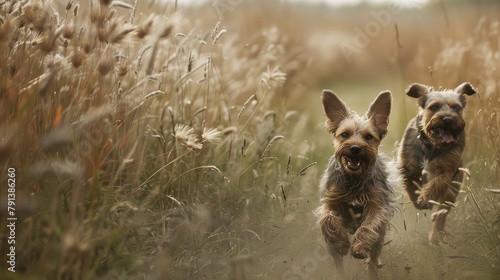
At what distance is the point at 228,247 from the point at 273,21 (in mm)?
8342

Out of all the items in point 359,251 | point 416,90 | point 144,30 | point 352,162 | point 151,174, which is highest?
point 144,30

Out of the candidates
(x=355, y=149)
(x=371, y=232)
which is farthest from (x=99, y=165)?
(x=371, y=232)

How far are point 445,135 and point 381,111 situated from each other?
1.01 meters

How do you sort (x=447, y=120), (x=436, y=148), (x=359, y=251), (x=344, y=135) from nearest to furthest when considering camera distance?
(x=359, y=251) → (x=344, y=135) → (x=447, y=120) → (x=436, y=148)

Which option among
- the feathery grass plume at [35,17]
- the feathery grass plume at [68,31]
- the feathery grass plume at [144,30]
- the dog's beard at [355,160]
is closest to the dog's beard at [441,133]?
the dog's beard at [355,160]

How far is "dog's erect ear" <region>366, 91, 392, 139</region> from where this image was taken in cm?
547

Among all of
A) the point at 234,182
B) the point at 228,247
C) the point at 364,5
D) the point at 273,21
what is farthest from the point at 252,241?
the point at 364,5

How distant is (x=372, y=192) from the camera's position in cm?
552

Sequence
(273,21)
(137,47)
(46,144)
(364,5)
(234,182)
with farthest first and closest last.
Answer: (364,5)
(273,21)
(137,47)
(234,182)
(46,144)

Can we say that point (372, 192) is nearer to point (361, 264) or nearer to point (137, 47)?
point (361, 264)

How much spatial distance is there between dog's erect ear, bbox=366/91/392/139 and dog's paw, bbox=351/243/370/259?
946 millimetres

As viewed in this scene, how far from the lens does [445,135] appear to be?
20.3ft

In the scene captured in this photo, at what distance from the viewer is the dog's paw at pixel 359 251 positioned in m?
5.05

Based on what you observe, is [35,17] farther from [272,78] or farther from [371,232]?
[371,232]
